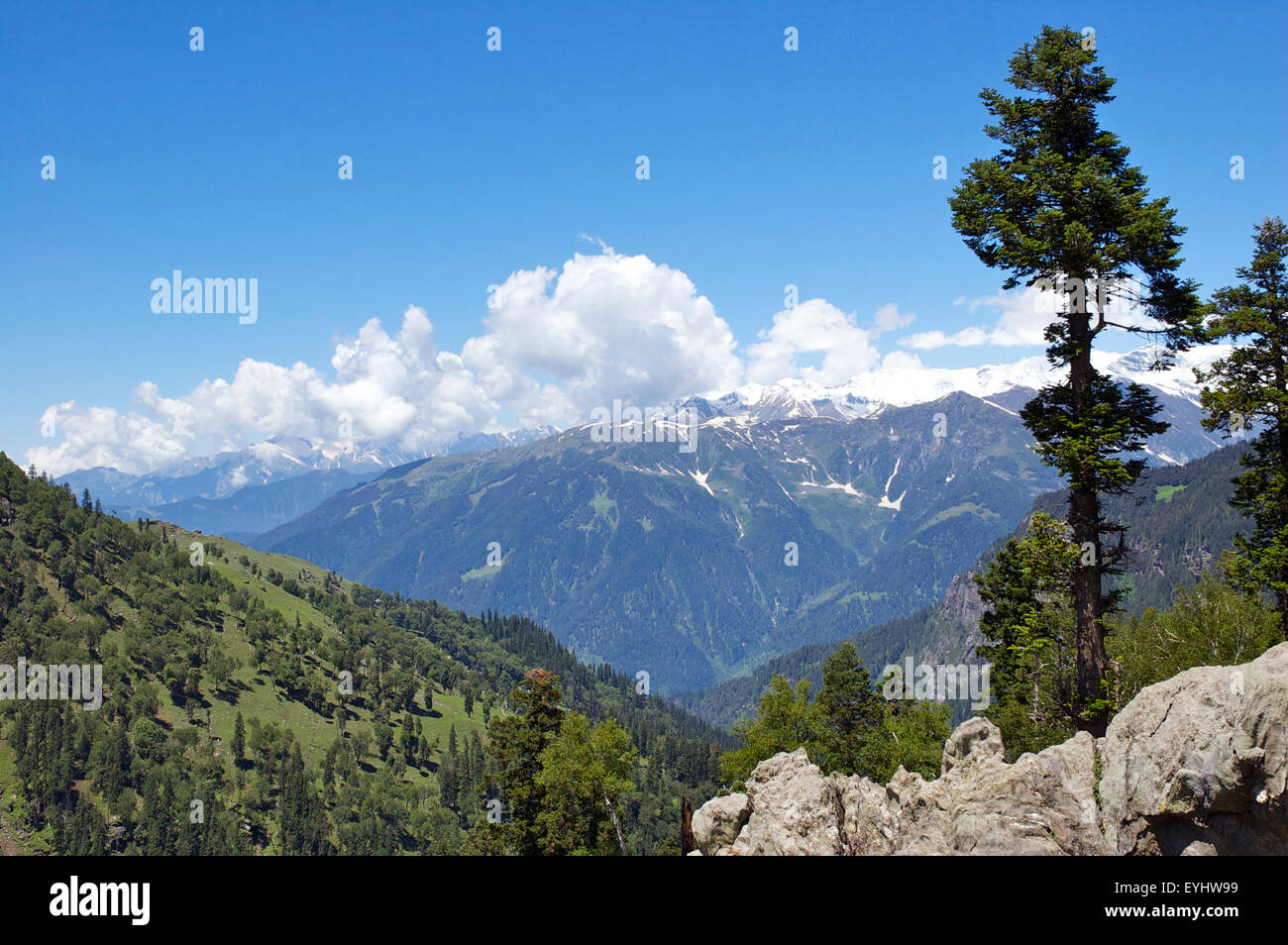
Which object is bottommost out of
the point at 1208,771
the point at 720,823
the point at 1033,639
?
the point at 720,823

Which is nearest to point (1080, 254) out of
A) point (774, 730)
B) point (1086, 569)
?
point (1086, 569)

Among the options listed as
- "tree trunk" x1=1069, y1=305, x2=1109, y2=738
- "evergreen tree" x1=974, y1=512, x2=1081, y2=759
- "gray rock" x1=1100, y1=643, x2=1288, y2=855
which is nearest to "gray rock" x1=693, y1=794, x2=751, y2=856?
"evergreen tree" x1=974, y1=512, x2=1081, y2=759

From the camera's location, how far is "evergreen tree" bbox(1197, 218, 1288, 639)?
33031mm

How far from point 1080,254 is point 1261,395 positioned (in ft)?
47.5

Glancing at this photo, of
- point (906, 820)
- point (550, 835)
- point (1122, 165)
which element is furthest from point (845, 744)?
point (1122, 165)

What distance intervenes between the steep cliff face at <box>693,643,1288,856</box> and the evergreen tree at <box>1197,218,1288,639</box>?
56.6 ft

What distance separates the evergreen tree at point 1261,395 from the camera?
1300 inches

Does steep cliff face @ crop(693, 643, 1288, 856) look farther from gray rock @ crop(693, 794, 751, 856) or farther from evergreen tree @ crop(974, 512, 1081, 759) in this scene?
evergreen tree @ crop(974, 512, 1081, 759)

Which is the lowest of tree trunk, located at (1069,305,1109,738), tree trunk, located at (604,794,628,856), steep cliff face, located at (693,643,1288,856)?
tree trunk, located at (604,794,628,856)

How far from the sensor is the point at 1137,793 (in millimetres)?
19984

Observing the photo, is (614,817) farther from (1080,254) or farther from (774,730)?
(1080,254)

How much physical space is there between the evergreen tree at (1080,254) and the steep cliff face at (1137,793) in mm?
5936

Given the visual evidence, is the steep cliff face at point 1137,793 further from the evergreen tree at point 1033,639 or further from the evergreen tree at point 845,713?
the evergreen tree at point 845,713
